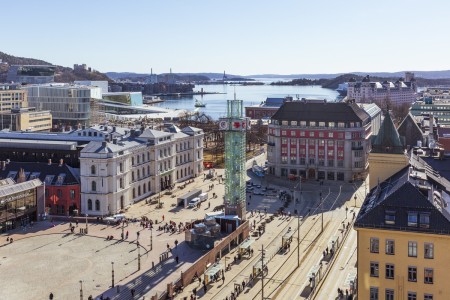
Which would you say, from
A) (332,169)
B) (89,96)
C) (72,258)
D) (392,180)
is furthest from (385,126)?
(89,96)

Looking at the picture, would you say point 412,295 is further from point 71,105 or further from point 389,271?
point 71,105

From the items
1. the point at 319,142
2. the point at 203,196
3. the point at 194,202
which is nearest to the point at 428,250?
the point at 194,202

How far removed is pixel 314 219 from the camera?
74.3m

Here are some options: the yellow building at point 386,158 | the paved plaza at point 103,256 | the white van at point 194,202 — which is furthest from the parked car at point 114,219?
the yellow building at point 386,158

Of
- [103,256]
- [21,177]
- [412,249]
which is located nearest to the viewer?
[412,249]

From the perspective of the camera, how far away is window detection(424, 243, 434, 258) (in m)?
37.0

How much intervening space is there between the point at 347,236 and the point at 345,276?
13.8 meters

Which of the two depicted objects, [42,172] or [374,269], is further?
[42,172]

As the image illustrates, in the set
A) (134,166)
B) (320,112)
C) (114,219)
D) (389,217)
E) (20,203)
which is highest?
(320,112)

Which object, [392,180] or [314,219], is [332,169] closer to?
[314,219]

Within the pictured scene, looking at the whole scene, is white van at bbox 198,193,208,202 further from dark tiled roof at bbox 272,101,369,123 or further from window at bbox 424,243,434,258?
window at bbox 424,243,434,258

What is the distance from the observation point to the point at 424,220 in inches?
1464

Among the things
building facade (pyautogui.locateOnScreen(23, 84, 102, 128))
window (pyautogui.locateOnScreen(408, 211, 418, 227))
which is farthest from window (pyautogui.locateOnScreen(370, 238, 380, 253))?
building facade (pyautogui.locateOnScreen(23, 84, 102, 128))

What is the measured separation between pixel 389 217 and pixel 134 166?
51.0m
